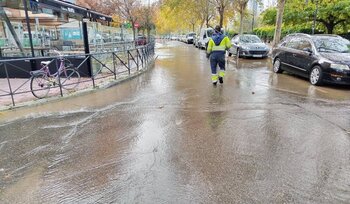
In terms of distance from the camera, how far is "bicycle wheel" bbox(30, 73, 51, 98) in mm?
7426

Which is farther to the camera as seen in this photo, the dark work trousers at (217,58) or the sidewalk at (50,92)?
the dark work trousers at (217,58)

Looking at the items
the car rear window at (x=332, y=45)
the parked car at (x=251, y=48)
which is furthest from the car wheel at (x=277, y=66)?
the parked car at (x=251, y=48)

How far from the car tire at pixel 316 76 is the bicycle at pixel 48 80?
7711 mm

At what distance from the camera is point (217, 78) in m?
8.73

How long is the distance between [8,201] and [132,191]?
1396 millimetres

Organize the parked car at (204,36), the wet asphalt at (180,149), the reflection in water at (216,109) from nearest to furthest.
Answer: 1. the wet asphalt at (180,149)
2. the reflection in water at (216,109)
3. the parked car at (204,36)

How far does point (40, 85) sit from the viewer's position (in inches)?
300

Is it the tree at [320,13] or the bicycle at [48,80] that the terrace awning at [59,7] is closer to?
the bicycle at [48,80]

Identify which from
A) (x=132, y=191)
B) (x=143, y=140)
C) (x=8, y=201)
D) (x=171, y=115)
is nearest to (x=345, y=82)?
(x=171, y=115)

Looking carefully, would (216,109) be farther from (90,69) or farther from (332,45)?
(90,69)

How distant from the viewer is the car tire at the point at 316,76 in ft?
27.2

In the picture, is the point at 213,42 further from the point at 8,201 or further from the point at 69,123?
the point at 8,201

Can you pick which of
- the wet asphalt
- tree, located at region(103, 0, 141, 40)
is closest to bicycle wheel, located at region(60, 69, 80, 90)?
the wet asphalt

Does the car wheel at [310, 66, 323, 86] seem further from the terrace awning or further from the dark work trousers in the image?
the terrace awning
